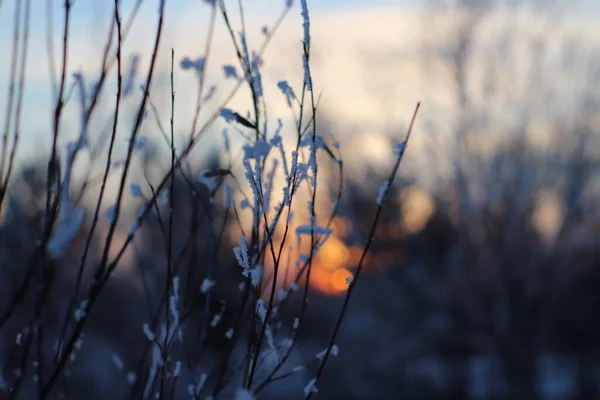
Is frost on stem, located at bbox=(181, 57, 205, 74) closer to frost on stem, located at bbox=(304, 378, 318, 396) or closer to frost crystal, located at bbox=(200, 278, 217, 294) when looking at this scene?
frost crystal, located at bbox=(200, 278, 217, 294)

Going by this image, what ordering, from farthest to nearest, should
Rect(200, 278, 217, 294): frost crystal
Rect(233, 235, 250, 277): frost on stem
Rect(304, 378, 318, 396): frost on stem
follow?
Rect(200, 278, 217, 294): frost crystal, Rect(304, 378, 318, 396): frost on stem, Rect(233, 235, 250, 277): frost on stem

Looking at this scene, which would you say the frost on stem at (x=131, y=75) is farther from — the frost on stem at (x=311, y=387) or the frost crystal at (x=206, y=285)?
the frost on stem at (x=311, y=387)

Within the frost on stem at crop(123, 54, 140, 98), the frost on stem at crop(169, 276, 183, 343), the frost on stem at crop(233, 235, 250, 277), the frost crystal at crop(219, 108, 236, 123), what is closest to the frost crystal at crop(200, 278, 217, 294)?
the frost on stem at crop(169, 276, 183, 343)

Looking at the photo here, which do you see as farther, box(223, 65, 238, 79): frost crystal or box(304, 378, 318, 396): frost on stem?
box(223, 65, 238, 79): frost crystal

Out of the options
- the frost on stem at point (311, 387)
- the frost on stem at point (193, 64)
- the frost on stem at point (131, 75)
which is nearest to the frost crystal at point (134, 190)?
the frost on stem at point (131, 75)

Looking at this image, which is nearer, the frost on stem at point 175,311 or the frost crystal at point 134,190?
the frost on stem at point 175,311

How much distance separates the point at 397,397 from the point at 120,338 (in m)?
9.86

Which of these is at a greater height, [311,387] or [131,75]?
[131,75]

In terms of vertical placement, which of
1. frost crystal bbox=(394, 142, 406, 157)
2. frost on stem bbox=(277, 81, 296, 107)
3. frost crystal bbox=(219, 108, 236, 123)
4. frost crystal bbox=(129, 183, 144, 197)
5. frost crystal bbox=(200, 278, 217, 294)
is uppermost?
frost on stem bbox=(277, 81, 296, 107)

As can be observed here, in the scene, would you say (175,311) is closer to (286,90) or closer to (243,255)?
(243,255)

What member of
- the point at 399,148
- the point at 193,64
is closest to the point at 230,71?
the point at 193,64

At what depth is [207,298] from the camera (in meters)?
1.57

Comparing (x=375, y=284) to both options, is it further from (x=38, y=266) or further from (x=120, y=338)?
(x=38, y=266)

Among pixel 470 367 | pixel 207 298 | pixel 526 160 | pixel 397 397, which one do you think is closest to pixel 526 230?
pixel 526 160
